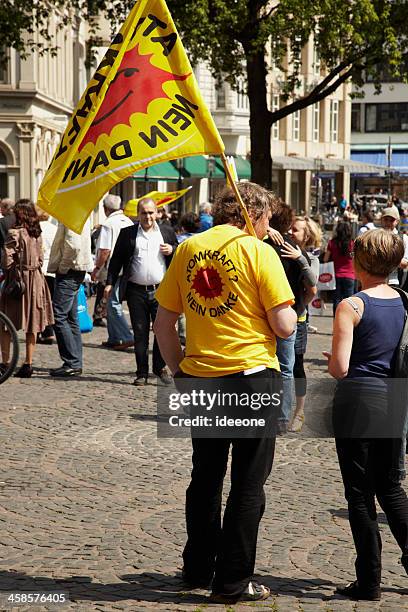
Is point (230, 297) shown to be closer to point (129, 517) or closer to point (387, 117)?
point (129, 517)

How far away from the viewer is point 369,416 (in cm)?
526

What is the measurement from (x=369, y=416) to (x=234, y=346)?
0.67m

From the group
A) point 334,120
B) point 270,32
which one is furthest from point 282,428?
point 334,120

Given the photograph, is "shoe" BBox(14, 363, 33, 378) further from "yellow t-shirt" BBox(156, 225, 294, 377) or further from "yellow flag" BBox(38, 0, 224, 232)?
"yellow t-shirt" BBox(156, 225, 294, 377)

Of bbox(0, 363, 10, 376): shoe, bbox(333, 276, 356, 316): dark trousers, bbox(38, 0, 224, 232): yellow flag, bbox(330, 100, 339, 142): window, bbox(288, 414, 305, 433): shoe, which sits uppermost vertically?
bbox(330, 100, 339, 142): window

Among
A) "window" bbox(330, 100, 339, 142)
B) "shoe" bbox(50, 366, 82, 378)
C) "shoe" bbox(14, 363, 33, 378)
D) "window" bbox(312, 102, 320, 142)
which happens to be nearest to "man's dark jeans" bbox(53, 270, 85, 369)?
"shoe" bbox(50, 366, 82, 378)

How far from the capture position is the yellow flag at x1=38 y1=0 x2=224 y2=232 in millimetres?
5699

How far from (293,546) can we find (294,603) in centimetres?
95

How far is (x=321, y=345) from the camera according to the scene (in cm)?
1603

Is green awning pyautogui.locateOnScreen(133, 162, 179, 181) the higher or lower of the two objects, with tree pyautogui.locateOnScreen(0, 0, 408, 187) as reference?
lower

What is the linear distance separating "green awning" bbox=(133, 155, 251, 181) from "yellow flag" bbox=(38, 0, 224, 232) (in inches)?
1643

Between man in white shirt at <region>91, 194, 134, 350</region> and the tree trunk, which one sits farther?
the tree trunk

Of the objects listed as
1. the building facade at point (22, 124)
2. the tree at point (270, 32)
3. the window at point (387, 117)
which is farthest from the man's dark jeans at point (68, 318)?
the window at point (387, 117)

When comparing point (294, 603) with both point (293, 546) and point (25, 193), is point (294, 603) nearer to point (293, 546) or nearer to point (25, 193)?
point (293, 546)
